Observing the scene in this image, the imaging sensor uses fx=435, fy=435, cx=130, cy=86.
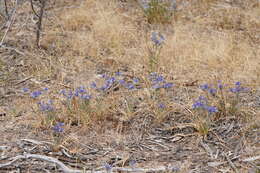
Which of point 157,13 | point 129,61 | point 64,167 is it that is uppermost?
point 157,13

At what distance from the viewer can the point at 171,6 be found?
6.10 m

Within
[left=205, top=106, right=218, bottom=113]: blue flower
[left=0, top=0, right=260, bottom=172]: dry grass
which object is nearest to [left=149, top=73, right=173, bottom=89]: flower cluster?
[left=0, top=0, right=260, bottom=172]: dry grass

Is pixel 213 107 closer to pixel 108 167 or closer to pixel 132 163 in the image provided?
pixel 132 163

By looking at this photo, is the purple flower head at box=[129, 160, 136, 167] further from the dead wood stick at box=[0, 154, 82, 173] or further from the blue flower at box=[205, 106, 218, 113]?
the blue flower at box=[205, 106, 218, 113]

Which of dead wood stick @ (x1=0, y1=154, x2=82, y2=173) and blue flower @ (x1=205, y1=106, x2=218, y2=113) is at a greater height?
blue flower @ (x1=205, y1=106, x2=218, y2=113)

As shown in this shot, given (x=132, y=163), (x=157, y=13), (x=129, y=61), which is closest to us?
(x=132, y=163)

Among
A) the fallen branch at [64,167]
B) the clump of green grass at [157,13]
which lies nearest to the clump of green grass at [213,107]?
the fallen branch at [64,167]

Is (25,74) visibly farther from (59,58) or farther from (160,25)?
(160,25)

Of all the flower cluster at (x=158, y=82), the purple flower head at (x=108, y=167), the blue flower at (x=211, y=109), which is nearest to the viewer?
the purple flower head at (x=108, y=167)

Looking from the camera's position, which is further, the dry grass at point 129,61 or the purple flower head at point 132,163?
the dry grass at point 129,61

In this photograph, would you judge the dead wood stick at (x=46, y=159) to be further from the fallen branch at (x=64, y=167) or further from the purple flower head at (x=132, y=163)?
the purple flower head at (x=132, y=163)

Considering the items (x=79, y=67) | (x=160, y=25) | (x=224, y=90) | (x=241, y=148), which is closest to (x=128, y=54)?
(x=79, y=67)

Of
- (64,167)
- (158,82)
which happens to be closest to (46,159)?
(64,167)

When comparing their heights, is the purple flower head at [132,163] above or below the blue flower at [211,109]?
below
